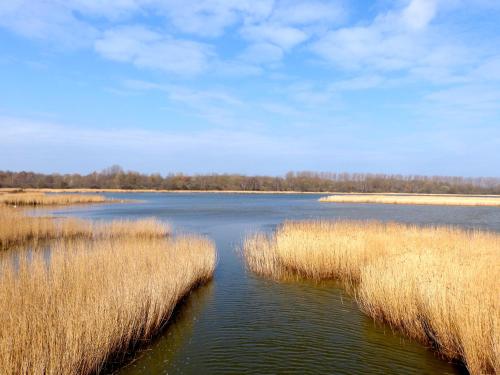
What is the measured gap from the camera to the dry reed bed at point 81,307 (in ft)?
11.2

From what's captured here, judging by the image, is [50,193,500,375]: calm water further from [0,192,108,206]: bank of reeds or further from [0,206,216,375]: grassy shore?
[0,192,108,206]: bank of reeds

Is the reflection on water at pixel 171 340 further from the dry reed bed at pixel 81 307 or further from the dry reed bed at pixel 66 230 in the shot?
the dry reed bed at pixel 66 230

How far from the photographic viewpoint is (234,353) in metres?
5.13

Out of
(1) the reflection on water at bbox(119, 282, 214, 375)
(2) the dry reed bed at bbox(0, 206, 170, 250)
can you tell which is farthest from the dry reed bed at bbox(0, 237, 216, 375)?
(2) the dry reed bed at bbox(0, 206, 170, 250)

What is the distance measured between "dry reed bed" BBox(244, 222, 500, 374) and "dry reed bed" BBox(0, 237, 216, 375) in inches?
138

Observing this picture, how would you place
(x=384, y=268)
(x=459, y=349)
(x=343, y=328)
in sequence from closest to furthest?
(x=459, y=349) < (x=343, y=328) < (x=384, y=268)

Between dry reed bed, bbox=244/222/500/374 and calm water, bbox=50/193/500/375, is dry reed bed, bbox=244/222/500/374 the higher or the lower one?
the higher one

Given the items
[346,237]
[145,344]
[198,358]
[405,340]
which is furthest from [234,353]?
[346,237]

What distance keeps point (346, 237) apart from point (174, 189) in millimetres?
81139

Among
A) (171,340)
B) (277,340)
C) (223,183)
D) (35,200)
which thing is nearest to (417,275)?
(277,340)

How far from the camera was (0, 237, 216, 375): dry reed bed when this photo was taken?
11.2 feet

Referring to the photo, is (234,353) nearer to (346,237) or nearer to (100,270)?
(100,270)

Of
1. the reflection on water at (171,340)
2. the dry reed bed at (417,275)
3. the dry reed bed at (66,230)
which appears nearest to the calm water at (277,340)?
the reflection on water at (171,340)

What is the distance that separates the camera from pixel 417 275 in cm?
607
